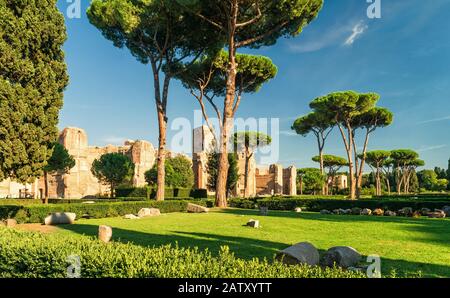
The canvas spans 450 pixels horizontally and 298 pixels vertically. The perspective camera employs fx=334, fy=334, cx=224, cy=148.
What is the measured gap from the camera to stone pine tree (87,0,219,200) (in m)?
22.0

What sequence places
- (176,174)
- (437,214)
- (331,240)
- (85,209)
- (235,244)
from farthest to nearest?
1. (176,174)
2. (437,214)
3. (85,209)
4. (331,240)
5. (235,244)

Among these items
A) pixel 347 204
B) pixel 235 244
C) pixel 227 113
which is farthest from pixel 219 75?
pixel 235 244

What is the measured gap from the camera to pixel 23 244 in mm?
6031

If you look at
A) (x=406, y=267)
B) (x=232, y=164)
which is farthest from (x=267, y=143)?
(x=406, y=267)

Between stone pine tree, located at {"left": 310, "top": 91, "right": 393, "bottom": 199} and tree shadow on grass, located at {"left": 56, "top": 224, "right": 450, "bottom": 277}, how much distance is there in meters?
25.0

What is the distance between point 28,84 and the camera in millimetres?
14375

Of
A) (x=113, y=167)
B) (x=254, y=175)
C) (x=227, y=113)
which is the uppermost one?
(x=227, y=113)

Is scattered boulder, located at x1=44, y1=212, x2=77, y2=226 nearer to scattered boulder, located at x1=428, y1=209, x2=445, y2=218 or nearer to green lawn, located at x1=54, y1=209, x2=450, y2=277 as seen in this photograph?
green lawn, located at x1=54, y1=209, x2=450, y2=277

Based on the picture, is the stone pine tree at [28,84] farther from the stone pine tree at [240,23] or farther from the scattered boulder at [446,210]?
the scattered boulder at [446,210]

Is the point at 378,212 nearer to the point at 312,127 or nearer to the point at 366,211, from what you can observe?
the point at 366,211

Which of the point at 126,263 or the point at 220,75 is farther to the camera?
the point at 220,75

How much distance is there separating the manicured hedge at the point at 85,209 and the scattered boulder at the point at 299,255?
13.0 metres

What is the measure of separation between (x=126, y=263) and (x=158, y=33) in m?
22.1
